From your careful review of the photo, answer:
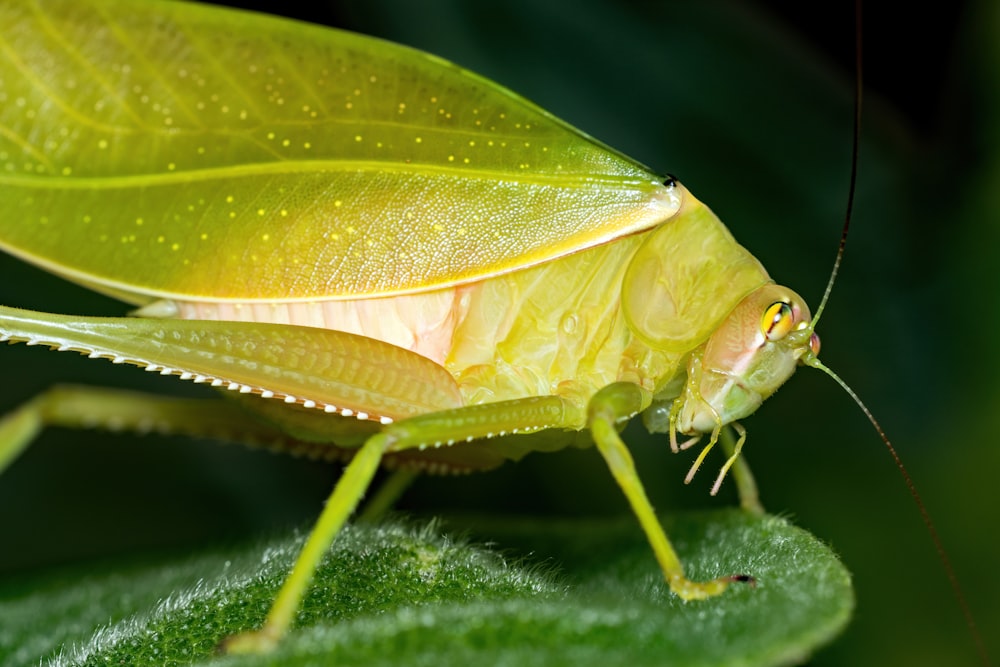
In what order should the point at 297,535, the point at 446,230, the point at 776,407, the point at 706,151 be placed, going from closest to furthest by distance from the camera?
1. the point at 297,535
2. the point at 446,230
3. the point at 776,407
4. the point at 706,151

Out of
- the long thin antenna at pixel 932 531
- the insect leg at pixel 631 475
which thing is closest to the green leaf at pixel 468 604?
the insect leg at pixel 631 475

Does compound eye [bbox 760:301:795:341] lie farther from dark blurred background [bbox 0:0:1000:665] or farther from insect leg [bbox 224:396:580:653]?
dark blurred background [bbox 0:0:1000:665]

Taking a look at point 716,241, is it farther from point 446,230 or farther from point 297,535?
point 297,535

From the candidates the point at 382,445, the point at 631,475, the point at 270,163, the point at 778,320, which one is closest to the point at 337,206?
the point at 270,163

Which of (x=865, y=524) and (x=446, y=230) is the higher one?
(x=446, y=230)

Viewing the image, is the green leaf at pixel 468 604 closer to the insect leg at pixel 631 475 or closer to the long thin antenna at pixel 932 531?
the insect leg at pixel 631 475

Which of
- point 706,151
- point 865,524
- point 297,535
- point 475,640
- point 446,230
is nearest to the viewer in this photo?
point 475,640

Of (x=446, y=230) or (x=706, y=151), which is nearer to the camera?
(x=446, y=230)

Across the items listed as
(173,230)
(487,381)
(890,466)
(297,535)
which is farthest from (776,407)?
(173,230)
